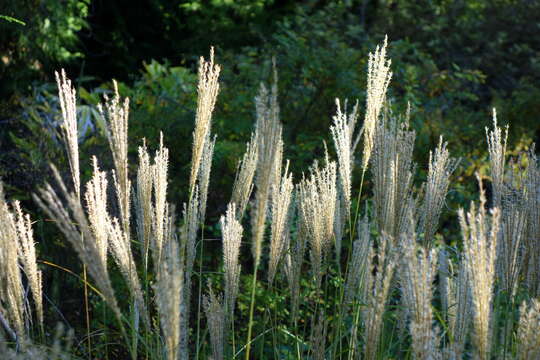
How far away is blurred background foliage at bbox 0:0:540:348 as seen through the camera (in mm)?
5789

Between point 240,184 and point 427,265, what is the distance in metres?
1.11

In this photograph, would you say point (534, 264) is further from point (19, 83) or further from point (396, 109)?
point (19, 83)

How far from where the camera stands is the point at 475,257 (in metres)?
1.68

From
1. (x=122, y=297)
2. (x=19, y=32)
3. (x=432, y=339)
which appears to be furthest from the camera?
(x=19, y=32)

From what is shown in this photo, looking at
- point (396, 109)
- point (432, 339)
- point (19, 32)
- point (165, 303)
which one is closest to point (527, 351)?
point (432, 339)

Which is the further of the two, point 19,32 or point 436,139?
point 19,32

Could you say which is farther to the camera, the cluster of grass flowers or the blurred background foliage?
the blurred background foliage

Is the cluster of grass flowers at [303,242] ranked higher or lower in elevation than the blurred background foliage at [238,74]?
lower

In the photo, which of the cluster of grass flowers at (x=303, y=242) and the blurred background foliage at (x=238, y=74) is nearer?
the cluster of grass flowers at (x=303, y=242)

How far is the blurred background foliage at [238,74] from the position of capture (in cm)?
579

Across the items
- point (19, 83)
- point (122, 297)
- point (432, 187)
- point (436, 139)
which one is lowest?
point (122, 297)

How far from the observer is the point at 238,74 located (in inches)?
309

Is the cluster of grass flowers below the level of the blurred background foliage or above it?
below

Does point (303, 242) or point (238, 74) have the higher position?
point (238, 74)
